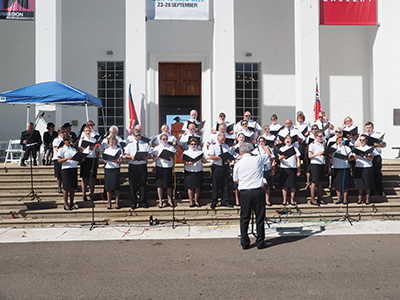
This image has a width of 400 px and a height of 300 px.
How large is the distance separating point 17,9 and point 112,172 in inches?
320

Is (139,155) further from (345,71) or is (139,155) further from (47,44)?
(345,71)

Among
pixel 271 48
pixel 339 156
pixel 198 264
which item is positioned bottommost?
pixel 198 264

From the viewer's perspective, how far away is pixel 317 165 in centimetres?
999

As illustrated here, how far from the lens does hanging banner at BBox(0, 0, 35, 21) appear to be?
13.4m

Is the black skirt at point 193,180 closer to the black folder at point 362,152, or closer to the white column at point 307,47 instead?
the black folder at point 362,152

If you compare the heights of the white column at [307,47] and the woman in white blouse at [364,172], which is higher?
the white column at [307,47]

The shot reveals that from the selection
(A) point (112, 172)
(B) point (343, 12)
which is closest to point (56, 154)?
(A) point (112, 172)

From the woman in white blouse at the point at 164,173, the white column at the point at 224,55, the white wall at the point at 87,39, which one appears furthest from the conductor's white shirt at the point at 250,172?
the white wall at the point at 87,39

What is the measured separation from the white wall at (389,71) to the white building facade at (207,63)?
0.12 ft

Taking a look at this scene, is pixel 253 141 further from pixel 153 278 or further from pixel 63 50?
pixel 63 50

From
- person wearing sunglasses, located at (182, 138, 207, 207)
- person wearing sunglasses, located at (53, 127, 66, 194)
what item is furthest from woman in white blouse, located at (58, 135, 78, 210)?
person wearing sunglasses, located at (182, 138, 207, 207)

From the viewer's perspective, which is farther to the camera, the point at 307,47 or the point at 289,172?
the point at 307,47

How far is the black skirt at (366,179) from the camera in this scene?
32.4 ft

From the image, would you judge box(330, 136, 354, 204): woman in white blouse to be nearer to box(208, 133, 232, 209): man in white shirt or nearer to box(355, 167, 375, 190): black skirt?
box(355, 167, 375, 190): black skirt
